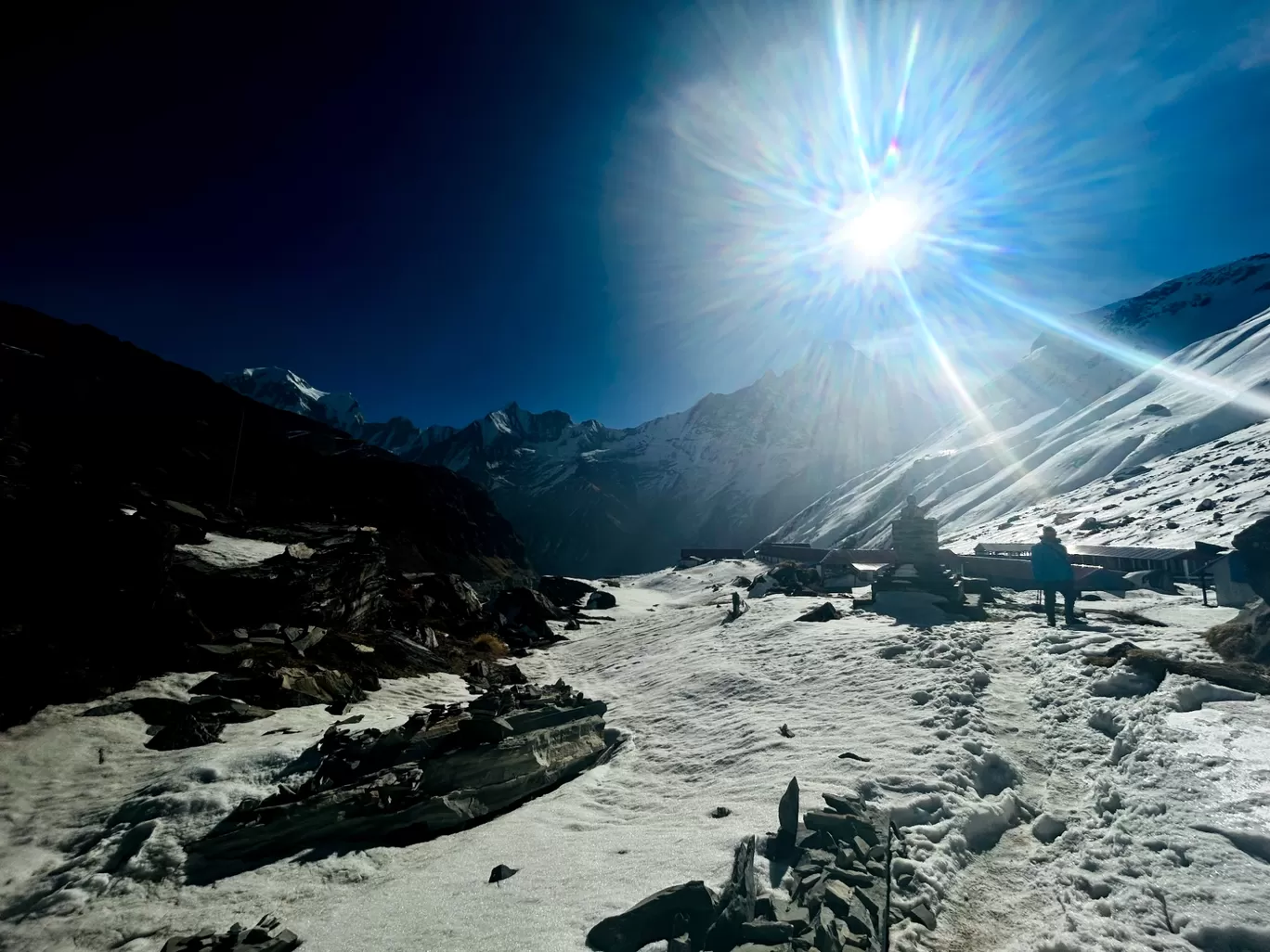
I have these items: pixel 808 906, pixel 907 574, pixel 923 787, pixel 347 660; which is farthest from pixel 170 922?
pixel 907 574

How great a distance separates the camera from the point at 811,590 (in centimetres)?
3098

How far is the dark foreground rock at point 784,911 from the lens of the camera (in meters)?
4.65

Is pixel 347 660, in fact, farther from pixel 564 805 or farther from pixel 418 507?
pixel 418 507

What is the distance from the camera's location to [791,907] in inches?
200

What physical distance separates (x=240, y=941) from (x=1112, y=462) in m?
121

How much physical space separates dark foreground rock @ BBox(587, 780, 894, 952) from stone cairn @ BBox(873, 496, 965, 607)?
17.4m

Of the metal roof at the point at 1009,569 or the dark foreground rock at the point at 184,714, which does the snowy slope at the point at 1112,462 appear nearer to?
the metal roof at the point at 1009,569

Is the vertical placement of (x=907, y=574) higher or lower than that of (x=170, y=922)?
higher

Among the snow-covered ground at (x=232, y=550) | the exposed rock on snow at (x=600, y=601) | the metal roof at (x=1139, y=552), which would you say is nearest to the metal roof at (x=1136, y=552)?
the metal roof at (x=1139, y=552)

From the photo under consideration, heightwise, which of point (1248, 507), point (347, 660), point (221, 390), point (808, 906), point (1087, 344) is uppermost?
point (1087, 344)

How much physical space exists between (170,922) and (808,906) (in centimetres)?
731

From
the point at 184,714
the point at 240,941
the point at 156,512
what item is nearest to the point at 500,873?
A: the point at 240,941

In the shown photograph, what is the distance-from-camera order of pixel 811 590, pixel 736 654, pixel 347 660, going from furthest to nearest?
pixel 811 590, pixel 736 654, pixel 347 660

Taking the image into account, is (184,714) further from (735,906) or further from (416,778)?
(735,906)
